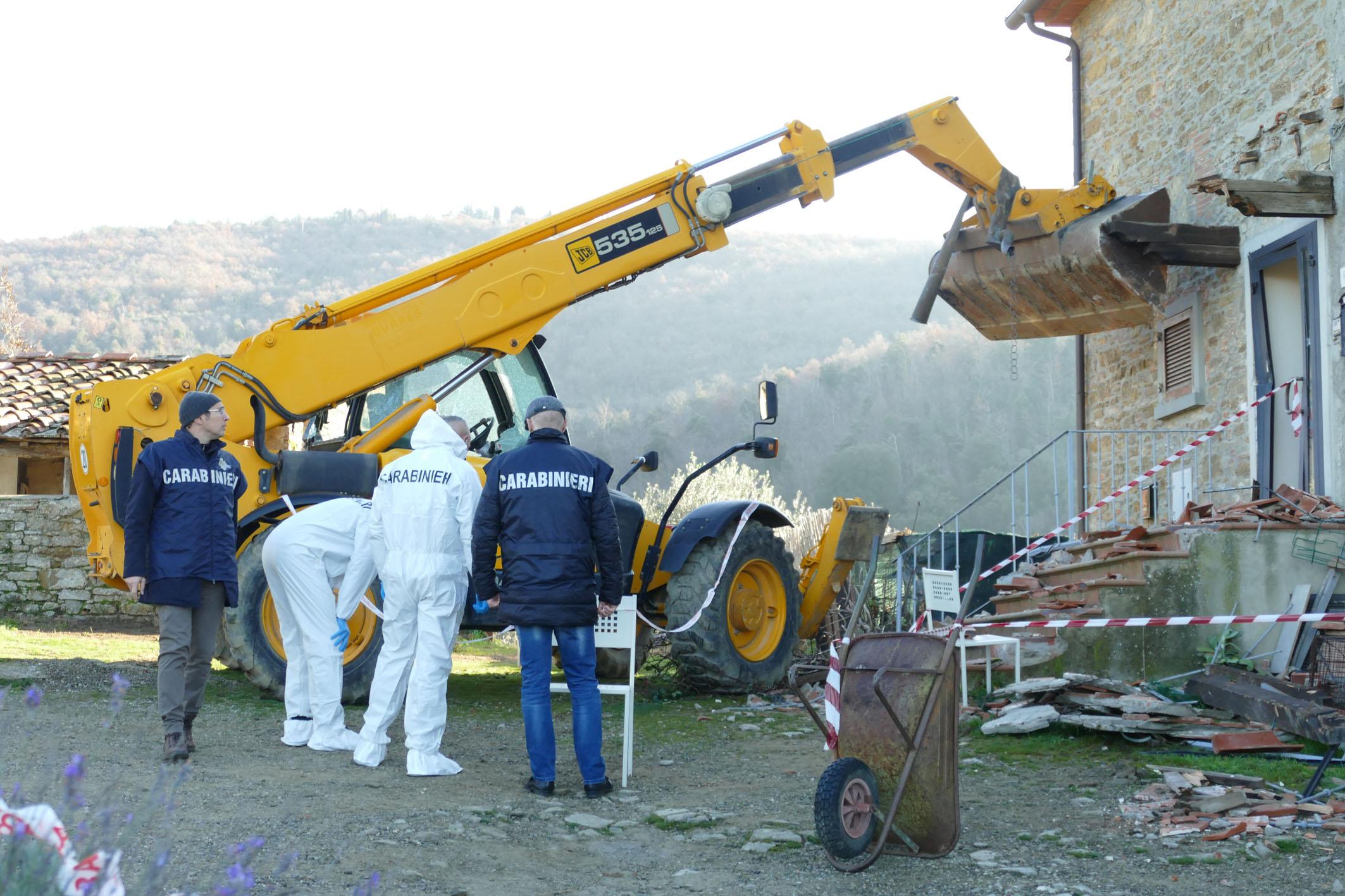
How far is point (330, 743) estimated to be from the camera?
21.4 ft

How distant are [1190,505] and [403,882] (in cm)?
700

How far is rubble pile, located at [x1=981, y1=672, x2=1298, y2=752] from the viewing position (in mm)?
6660

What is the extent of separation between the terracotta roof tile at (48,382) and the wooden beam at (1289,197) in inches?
537

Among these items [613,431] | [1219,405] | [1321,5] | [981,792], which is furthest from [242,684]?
[613,431]

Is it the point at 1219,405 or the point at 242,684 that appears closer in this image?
the point at 242,684

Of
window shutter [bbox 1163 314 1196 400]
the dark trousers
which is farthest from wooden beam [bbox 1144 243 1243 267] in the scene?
the dark trousers

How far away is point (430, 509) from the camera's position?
6.15 metres

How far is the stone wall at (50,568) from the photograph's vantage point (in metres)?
15.6

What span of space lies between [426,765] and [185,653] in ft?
4.07

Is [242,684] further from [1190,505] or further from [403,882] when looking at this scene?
[1190,505]

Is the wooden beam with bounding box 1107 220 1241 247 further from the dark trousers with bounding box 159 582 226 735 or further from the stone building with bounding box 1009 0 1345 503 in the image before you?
the dark trousers with bounding box 159 582 226 735

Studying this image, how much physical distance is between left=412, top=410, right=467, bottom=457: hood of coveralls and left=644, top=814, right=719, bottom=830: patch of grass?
2.09 metres

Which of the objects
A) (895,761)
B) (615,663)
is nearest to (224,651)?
(615,663)

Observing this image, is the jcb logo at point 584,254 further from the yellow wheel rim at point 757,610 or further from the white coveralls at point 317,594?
the white coveralls at point 317,594
